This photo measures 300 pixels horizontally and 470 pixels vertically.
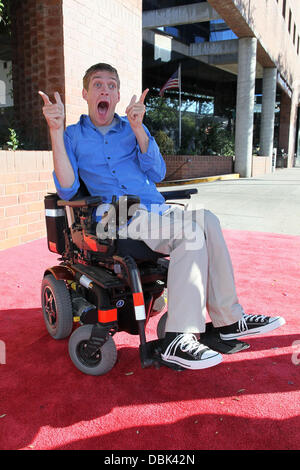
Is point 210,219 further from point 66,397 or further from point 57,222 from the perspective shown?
point 66,397

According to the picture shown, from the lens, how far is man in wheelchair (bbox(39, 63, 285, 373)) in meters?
1.77

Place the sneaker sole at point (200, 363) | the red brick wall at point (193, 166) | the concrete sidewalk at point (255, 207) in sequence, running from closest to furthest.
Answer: the sneaker sole at point (200, 363) < the concrete sidewalk at point (255, 207) < the red brick wall at point (193, 166)

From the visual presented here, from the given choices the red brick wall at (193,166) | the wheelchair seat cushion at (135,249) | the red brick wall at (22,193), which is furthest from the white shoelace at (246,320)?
the red brick wall at (193,166)

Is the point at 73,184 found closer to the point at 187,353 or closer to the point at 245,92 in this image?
the point at 187,353

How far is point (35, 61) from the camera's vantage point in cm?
521

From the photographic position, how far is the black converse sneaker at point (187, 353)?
1.71 metres

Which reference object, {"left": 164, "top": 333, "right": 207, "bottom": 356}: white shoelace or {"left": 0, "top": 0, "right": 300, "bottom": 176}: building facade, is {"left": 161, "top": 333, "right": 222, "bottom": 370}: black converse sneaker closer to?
{"left": 164, "top": 333, "right": 207, "bottom": 356}: white shoelace

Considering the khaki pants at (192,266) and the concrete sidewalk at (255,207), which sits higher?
the khaki pants at (192,266)

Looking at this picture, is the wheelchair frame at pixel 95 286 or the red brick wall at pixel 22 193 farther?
the red brick wall at pixel 22 193

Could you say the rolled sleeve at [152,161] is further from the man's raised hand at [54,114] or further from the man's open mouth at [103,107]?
the man's raised hand at [54,114]

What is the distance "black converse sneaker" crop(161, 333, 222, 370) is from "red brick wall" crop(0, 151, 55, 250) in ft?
10.1

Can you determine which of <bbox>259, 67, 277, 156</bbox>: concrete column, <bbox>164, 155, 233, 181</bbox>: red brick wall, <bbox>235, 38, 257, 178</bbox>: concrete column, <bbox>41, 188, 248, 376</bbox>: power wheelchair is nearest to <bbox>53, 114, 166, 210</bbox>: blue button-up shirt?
<bbox>41, 188, 248, 376</bbox>: power wheelchair

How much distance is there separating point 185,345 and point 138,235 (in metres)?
0.56

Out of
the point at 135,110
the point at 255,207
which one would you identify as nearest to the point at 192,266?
the point at 135,110
